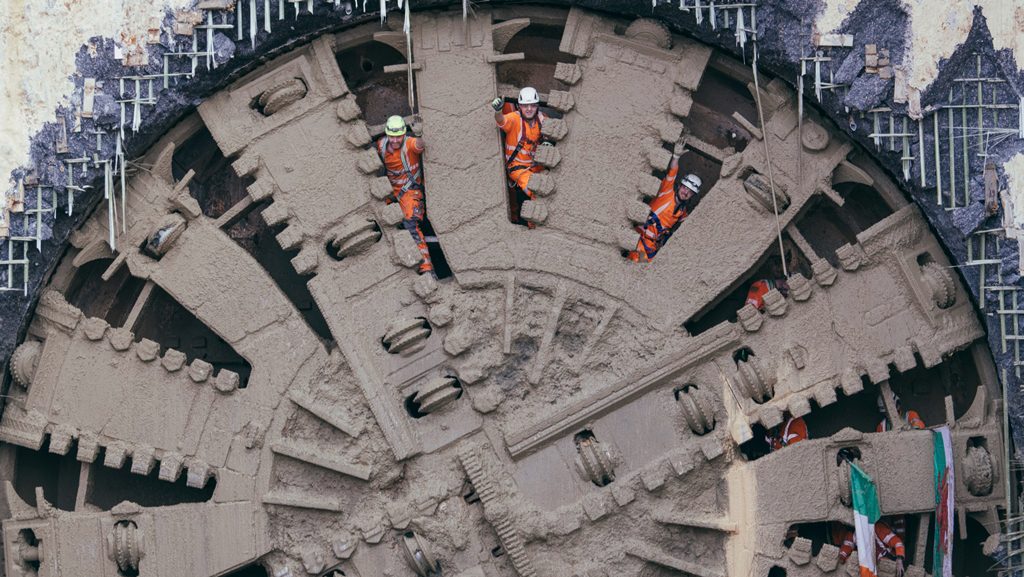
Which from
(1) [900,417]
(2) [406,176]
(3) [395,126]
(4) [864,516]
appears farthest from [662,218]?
(4) [864,516]

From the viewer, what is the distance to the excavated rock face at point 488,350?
1608cm

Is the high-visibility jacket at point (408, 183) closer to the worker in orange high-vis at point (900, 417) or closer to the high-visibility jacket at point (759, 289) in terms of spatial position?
the high-visibility jacket at point (759, 289)

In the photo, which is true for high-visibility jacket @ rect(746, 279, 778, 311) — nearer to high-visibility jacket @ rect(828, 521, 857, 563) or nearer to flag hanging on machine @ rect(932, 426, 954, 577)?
flag hanging on machine @ rect(932, 426, 954, 577)

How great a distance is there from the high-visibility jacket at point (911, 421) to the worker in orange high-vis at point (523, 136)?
Result: 3510 millimetres

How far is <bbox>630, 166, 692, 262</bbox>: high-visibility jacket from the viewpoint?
1659 cm

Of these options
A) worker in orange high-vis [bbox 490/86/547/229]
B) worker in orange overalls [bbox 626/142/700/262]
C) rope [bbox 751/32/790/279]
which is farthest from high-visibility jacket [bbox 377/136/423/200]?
rope [bbox 751/32/790/279]

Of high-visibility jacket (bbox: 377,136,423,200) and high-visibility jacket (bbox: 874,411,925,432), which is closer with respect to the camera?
high-visibility jacket (bbox: 874,411,925,432)

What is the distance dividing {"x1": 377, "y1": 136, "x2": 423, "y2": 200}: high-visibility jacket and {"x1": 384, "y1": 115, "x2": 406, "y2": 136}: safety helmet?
88 millimetres

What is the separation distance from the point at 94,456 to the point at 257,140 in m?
3.06

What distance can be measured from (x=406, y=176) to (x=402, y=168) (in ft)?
0.26

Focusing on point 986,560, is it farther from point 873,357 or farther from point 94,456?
point 94,456

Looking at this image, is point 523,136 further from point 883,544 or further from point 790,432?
point 883,544

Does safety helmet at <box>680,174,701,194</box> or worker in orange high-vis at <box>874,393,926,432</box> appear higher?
safety helmet at <box>680,174,701,194</box>

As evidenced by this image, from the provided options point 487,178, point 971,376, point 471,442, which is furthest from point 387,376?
point 971,376
